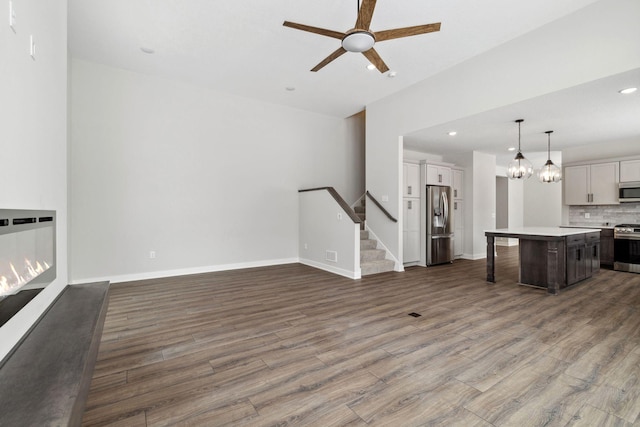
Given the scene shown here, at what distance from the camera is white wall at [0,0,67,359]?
4.37 feet

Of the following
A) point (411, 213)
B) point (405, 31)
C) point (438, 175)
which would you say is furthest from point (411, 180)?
point (405, 31)

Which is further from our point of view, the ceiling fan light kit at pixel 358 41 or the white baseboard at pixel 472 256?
the white baseboard at pixel 472 256

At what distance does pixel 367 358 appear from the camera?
2.50 m

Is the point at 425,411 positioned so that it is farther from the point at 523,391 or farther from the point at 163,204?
the point at 163,204

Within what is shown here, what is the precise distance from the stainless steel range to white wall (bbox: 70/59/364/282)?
6484 mm

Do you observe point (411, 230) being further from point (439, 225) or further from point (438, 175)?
point (438, 175)

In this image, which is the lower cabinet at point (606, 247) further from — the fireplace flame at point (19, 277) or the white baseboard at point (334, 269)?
the fireplace flame at point (19, 277)

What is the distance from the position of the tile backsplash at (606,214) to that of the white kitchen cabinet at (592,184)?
1.00ft

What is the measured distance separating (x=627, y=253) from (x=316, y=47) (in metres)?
7.34

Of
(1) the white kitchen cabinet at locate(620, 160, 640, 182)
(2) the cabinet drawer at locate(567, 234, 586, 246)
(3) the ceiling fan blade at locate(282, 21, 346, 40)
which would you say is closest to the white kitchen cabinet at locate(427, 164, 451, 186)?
(2) the cabinet drawer at locate(567, 234, 586, 246)

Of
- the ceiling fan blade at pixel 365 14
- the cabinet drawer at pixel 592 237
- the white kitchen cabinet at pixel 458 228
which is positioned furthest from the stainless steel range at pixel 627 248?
the ceiling fan blade at pixel 365 14

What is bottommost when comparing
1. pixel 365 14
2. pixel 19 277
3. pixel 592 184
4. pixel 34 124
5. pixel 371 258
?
pixel 371 258

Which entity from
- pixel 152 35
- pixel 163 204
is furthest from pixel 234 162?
pixel 152 35

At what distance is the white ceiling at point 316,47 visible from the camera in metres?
3.46
